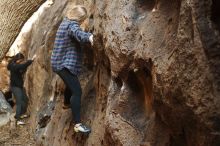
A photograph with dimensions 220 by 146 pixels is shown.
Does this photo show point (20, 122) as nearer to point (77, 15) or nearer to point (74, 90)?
point (74, 90)

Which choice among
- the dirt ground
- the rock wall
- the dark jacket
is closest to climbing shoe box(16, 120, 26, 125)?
the dirt ground

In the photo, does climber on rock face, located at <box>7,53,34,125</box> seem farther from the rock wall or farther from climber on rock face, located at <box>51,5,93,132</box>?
climber on rock face, located at <box>51,5,93,132</box>

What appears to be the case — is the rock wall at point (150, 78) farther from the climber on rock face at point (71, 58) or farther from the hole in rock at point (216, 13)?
the climber on rock face at point (71, 58)

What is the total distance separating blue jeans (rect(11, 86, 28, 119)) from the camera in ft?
37.7

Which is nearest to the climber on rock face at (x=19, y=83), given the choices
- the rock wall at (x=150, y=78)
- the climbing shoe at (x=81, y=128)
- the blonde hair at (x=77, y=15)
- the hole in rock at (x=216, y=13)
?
the rock wall at (x=150, y=78)

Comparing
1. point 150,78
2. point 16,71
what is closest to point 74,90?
point 150,78

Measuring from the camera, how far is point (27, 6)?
3.84 m

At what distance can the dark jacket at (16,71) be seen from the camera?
1107cm

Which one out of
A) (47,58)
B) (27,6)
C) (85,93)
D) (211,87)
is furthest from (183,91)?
(47,58)

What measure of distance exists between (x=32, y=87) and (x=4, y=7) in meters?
8.33

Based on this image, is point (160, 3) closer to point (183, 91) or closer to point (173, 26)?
point (173, 26)

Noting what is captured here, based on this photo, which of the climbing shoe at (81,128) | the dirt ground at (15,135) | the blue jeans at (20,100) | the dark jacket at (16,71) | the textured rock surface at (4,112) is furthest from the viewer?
the textured rock surface at (4,112)

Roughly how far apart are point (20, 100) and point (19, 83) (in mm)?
439

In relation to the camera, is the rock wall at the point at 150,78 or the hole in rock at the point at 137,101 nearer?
the rock wall at the point at 150,78
